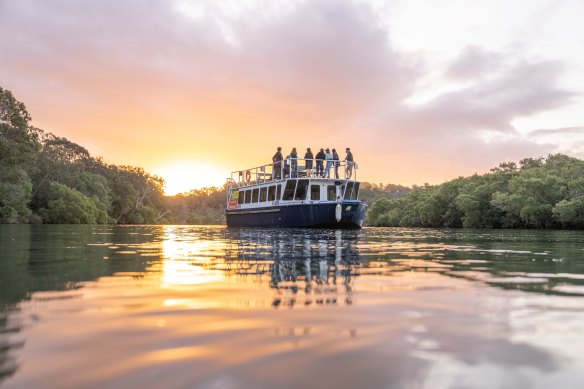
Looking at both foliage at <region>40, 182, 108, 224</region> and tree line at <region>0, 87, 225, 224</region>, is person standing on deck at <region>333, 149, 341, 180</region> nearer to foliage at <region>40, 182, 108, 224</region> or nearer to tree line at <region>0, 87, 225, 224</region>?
tree line at <region>0, 87, 225, 224</region>

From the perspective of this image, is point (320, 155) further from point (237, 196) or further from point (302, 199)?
point (237, 196)

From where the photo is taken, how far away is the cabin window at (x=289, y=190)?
29.0 m

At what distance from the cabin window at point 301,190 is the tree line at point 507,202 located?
92.9 ft

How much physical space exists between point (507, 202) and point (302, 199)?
32.6 meters

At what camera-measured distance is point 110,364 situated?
7.24ft

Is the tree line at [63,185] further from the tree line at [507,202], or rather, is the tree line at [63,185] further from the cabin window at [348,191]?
the tree line at [507,202]

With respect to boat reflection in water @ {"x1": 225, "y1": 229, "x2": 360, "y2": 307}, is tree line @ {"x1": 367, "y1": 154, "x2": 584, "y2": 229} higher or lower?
higher

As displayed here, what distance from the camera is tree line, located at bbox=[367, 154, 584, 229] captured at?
49.7 metres

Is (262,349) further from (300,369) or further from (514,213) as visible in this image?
(514,213)

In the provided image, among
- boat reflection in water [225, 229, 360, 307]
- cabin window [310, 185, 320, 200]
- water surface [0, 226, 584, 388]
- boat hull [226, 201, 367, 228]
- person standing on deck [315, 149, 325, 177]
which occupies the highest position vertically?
person standing on deck [315, 149, 325, 177]

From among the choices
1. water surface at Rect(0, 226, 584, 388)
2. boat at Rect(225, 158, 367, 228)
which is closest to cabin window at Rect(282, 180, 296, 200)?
boat at Rect(225, 158, 367, 228)

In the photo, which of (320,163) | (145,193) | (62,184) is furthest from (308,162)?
(145,193)

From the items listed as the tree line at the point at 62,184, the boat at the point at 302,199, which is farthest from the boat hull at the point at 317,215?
the tree line at the point at 62,184

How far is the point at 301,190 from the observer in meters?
29.1
